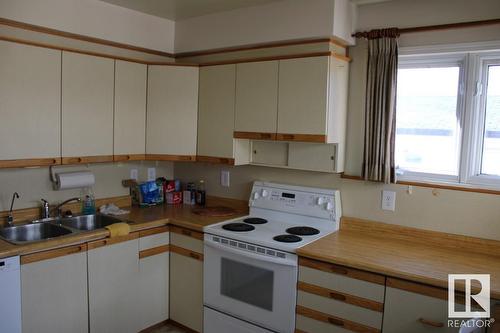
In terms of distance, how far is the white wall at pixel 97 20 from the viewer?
2.76 m

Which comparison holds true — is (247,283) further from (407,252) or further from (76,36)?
(76,36)

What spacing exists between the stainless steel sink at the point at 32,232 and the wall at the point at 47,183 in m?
0.17

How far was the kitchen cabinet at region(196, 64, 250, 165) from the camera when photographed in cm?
328

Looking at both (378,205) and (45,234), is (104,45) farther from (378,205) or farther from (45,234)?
(378,205)

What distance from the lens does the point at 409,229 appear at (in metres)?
2.81

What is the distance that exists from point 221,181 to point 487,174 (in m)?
2.06

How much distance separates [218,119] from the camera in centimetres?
335

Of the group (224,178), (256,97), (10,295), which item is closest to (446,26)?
(256,97)

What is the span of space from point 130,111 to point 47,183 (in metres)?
0.82

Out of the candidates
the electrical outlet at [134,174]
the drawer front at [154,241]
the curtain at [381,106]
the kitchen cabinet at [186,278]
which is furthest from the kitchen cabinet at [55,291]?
the curtain at [381,106]

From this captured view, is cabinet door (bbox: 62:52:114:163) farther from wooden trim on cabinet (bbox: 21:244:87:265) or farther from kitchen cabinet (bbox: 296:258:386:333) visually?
kitchen cabinet (bbox: 296:258:386:333)

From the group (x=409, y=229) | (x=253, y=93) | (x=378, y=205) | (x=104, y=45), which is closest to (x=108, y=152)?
(x=104, y=45)

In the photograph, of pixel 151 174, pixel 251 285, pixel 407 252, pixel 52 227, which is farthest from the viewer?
pixel 151 174

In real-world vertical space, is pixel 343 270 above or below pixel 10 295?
above
